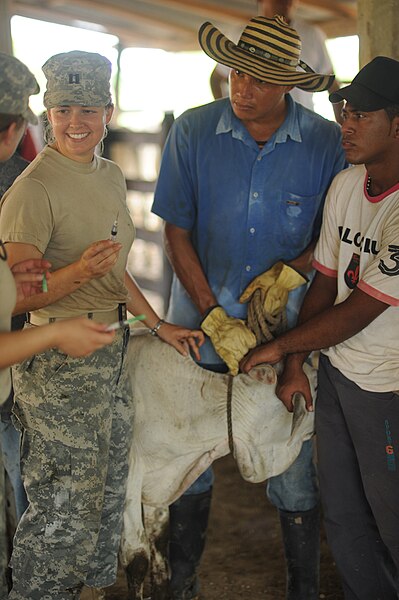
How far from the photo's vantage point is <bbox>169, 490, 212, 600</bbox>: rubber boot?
3258mm

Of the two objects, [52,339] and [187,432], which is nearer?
[52,339]

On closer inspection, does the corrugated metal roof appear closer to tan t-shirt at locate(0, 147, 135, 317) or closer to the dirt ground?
the dirt ground

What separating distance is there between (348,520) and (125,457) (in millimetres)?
844

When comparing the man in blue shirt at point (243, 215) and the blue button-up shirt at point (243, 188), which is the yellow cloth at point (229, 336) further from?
the blue button-up shirt at point (243, 188)

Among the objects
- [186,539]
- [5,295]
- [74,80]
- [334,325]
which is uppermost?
[74,80]

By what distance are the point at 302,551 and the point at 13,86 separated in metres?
2.12

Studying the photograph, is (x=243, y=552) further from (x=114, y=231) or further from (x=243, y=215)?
(x=114, y=231)

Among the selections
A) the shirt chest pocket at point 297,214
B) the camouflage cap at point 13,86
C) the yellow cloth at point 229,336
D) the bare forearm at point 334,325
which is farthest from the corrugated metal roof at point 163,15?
the camouflage cap at point 13,86

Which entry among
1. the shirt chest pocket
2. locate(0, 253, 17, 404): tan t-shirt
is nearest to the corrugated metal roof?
the shirt chest pocket

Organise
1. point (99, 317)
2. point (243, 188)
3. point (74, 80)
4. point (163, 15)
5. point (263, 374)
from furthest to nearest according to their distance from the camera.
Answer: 1. point (163, 15)
2. point (243, 188)
3. point (263, 374)
4. point (99, 317)
5. point (74, 80)

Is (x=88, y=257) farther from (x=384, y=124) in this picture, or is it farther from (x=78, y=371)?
(x=384, y=124)

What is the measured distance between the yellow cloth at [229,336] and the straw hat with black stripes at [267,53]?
0.90 m

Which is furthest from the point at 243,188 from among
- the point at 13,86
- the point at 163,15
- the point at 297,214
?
the point at 163,15

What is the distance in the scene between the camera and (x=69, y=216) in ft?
8.35
